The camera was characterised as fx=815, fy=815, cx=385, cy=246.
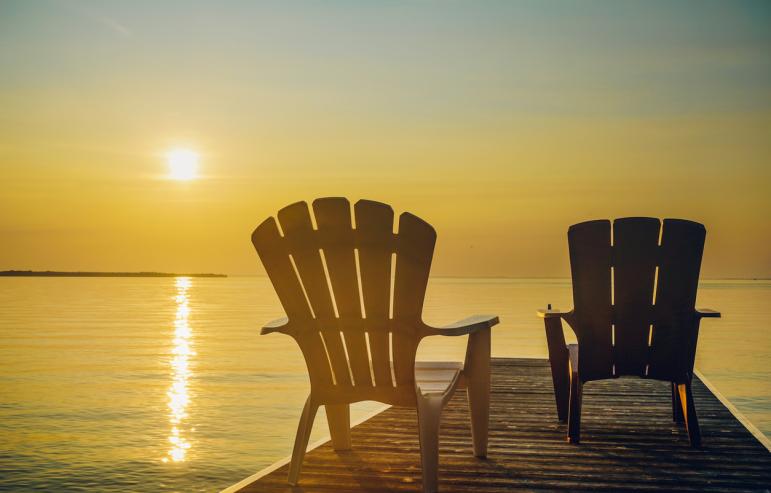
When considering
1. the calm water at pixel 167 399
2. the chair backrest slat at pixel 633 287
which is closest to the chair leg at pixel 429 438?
the chair backrest slat at pixel 633 287

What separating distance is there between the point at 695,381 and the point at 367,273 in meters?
4.77

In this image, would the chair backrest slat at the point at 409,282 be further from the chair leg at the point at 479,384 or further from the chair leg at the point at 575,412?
the chair leg at the point at 575,412

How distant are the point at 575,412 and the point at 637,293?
2.52 ft

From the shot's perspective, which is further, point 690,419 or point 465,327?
point 690,419

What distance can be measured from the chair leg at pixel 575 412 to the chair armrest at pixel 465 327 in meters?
0.79

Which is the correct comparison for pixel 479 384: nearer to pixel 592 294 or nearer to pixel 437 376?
pixel 437 376

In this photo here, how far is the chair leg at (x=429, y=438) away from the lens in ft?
11.6

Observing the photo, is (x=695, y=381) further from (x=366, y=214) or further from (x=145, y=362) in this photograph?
(x=145, y=362)

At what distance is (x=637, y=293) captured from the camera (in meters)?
4.66

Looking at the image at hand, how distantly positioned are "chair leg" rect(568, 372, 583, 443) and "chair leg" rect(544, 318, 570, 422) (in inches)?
15.4

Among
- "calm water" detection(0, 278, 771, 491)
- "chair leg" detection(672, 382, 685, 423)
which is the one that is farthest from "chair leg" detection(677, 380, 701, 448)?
"calm water" detection(0, 278, 771, 491)

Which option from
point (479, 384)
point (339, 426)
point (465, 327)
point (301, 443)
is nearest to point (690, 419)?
point (479, 384)

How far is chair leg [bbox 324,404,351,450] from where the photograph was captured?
4359mm

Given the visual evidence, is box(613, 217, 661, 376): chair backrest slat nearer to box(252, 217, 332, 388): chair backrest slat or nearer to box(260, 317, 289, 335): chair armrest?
box(252, 217, 332, 388): chair backrest slat
